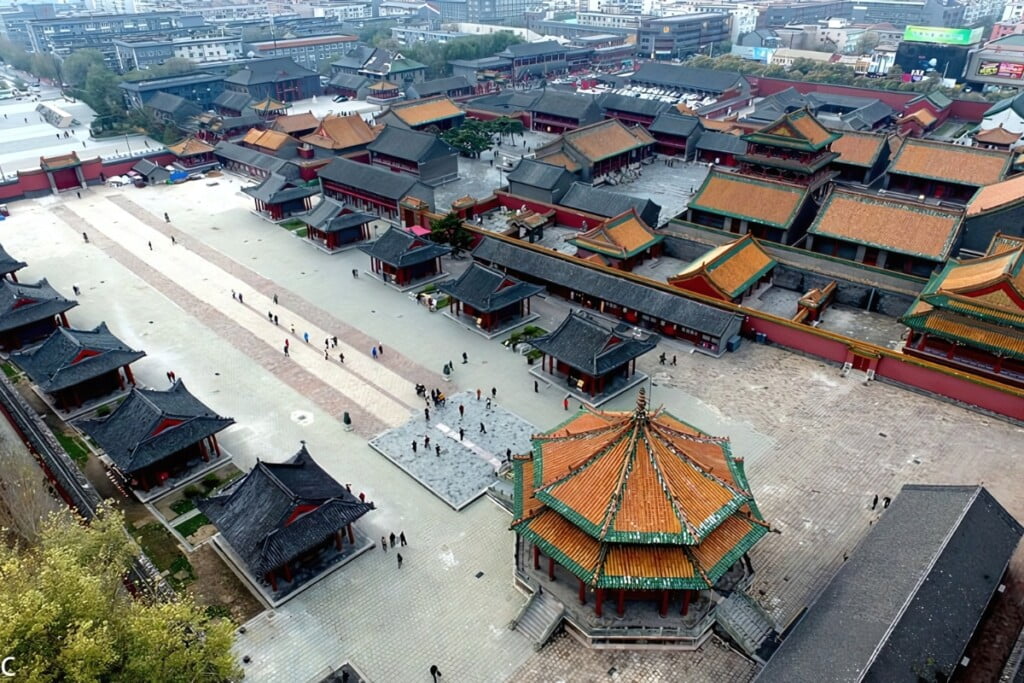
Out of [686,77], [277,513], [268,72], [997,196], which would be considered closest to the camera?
[277,513]

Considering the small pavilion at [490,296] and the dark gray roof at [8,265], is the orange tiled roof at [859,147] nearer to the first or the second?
the small pavilion at [490,296]

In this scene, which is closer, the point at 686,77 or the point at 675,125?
the point at 675,125

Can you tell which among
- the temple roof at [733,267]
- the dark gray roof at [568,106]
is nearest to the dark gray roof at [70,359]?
the temple roof at [733,267]

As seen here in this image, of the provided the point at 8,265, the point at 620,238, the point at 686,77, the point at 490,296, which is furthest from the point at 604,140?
the point at 8,265

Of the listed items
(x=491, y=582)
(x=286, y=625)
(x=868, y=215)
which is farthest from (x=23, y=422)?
(x=868, y=215)

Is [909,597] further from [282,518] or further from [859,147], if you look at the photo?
[859,147]

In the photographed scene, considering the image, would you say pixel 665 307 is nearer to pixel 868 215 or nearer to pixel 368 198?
→ pixel 868 215
